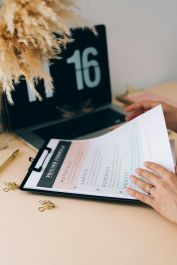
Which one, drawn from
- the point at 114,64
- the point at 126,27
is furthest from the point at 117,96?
the point at 126,27

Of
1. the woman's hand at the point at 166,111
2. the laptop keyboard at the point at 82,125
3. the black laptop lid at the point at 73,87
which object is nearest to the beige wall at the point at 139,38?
the black laptop lid at the point at 73,87

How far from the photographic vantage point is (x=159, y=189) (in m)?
0.74

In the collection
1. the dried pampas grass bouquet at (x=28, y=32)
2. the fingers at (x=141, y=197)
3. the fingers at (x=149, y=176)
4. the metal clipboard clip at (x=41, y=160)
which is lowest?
the fingers at (x=141, y=197)

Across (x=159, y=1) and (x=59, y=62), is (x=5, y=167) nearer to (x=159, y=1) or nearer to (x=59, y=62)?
(x=59, y=62)

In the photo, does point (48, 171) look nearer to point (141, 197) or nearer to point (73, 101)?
point (141, 197)

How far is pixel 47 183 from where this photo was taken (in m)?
0.82

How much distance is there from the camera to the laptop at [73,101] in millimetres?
1086

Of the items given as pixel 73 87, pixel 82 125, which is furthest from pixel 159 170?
pixel 73 87

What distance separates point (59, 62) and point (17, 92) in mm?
155

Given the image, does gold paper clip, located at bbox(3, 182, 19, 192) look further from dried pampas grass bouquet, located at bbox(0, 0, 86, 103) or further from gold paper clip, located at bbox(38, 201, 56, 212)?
dried pampas grass bouquet, located at bbox(0, 0, 86, 103)

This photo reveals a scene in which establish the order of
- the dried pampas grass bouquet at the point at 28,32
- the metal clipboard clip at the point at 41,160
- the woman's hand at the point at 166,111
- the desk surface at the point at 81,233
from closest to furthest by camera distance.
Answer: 1. the desk surface at the point at 81,233
2. the dried pampas grass bouquet at the point at 28,32
3. the metal clipboard clip at the point at 41,160
4. the woman's hand at the point at 166,111

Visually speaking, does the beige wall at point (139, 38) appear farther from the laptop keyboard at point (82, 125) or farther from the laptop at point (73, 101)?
the laptop keyboard at point (82, 125)

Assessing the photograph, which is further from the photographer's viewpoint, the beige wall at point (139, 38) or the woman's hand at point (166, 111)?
the beige wall at point (139, 38)

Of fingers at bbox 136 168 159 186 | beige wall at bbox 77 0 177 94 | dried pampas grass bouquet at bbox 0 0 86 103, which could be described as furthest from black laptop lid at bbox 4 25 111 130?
fingers at bbox 136 168 159 186
